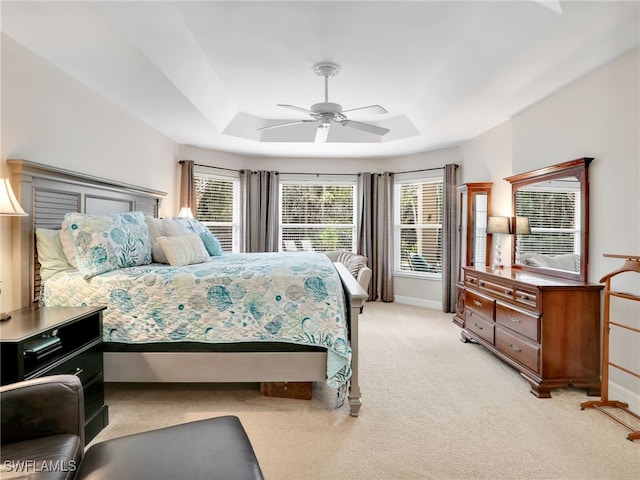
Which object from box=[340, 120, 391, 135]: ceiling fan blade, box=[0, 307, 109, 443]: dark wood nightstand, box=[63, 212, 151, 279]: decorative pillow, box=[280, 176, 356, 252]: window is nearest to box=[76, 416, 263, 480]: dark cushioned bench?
box=[0, 307, 109, 443]: dark wood nightstand

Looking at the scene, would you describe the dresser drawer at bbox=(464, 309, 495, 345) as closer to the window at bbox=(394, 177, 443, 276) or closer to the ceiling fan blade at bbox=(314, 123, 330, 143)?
the window at bbox=(394, 177, 443, 276)

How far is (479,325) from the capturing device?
3574mm

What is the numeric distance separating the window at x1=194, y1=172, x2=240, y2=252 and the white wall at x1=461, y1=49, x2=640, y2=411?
13.9 feet

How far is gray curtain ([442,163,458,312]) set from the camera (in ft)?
17.1

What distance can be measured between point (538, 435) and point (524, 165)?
8.72ft

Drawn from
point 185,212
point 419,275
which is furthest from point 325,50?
point 419,275

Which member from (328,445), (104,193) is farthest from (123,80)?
(328,445)

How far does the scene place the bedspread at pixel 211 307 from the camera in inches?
92.5

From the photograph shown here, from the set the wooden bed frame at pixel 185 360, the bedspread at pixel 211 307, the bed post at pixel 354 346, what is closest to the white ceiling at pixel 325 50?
the wooden bed frame at pixel 185 360

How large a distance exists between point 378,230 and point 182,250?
147 inches

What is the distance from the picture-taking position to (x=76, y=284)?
235 centimetres

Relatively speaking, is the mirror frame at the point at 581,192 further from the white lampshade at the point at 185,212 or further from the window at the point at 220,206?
the window at the point at 220,206

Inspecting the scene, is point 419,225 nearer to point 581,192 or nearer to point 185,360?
point 581,192

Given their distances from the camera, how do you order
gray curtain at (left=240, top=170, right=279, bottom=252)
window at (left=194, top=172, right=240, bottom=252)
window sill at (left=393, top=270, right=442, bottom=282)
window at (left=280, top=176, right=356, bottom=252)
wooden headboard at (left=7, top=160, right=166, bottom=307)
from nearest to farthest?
wooden headboard at (left=7, top=160, right=166, bottom=307), window at (left=194, top=172, right=240, bottom=252), window sill at (left=393, top=270, right=442, bottom=282), gray curtain at (left=240, top=170, right=279, bottom=252), window at (left=280, top=176, right=356, bottom=252)
